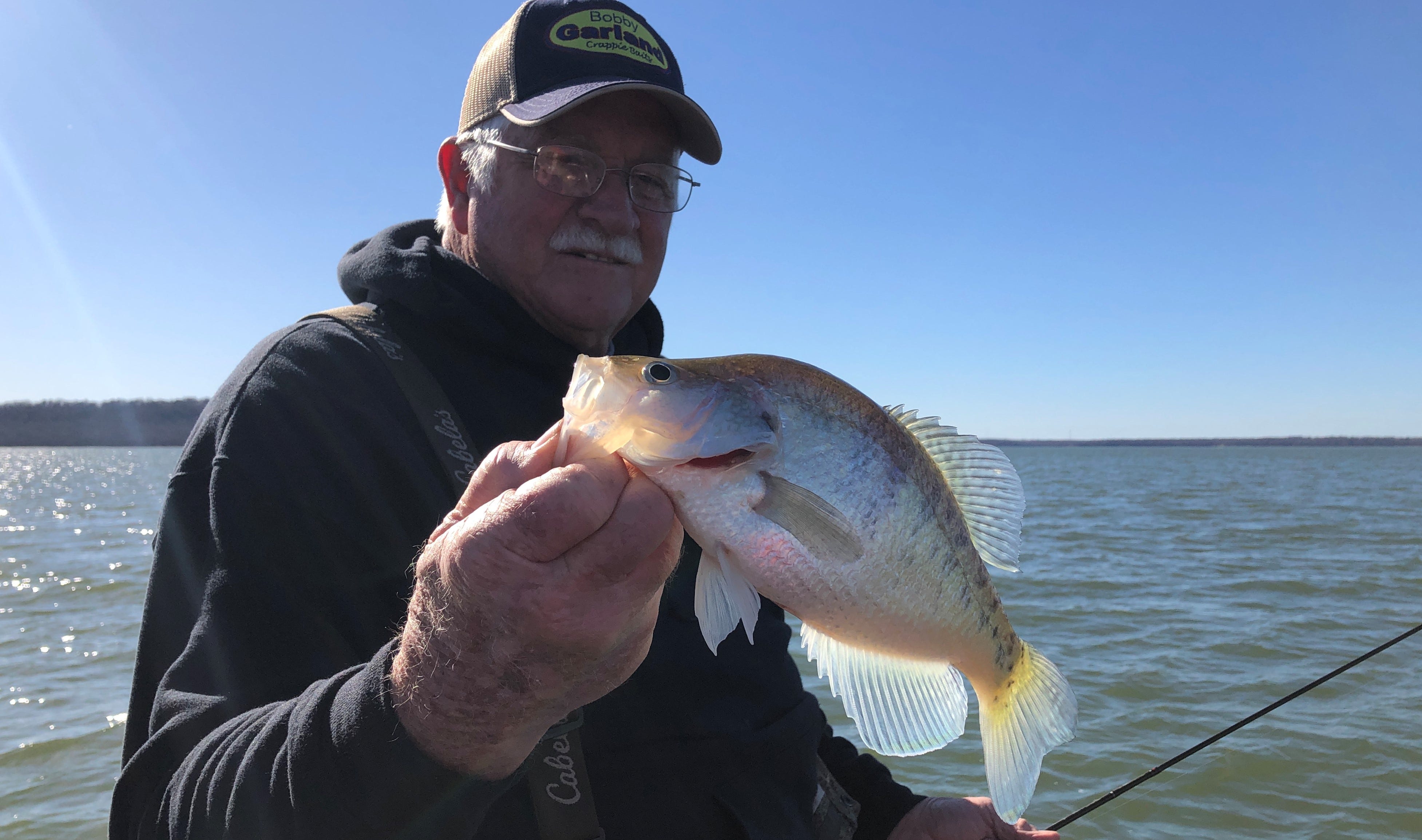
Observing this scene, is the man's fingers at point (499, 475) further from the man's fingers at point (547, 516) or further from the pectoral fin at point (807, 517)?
the pectoral fin at point (807, 517)

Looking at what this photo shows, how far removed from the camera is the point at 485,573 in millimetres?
1143

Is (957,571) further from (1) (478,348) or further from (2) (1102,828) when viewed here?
(2) (1102,828)

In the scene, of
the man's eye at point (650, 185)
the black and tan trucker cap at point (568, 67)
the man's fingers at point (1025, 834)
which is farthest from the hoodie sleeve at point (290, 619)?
the man's fingers at point (1025, 834)

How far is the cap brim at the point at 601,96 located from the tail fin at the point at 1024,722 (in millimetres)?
1968

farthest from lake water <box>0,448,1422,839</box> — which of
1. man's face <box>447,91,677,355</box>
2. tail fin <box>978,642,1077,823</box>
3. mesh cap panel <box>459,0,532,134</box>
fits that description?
mesh cap panel <box>459,0,532,134</box>

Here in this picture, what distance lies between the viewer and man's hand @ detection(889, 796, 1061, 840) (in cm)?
278

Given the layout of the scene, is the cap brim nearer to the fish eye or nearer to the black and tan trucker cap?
the black and tan trucker cap

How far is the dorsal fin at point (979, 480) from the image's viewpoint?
7.06ft

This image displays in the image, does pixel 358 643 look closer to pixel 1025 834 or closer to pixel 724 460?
pixel 724 460

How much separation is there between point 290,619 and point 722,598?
891mm

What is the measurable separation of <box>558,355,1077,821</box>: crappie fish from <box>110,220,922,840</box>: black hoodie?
441mm

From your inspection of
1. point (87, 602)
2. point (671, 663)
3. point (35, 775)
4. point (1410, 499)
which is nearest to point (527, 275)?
point (671, 663)

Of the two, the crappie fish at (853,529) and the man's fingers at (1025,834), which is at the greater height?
the crappie fish at (853,529)

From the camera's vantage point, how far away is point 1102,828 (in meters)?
5.46
